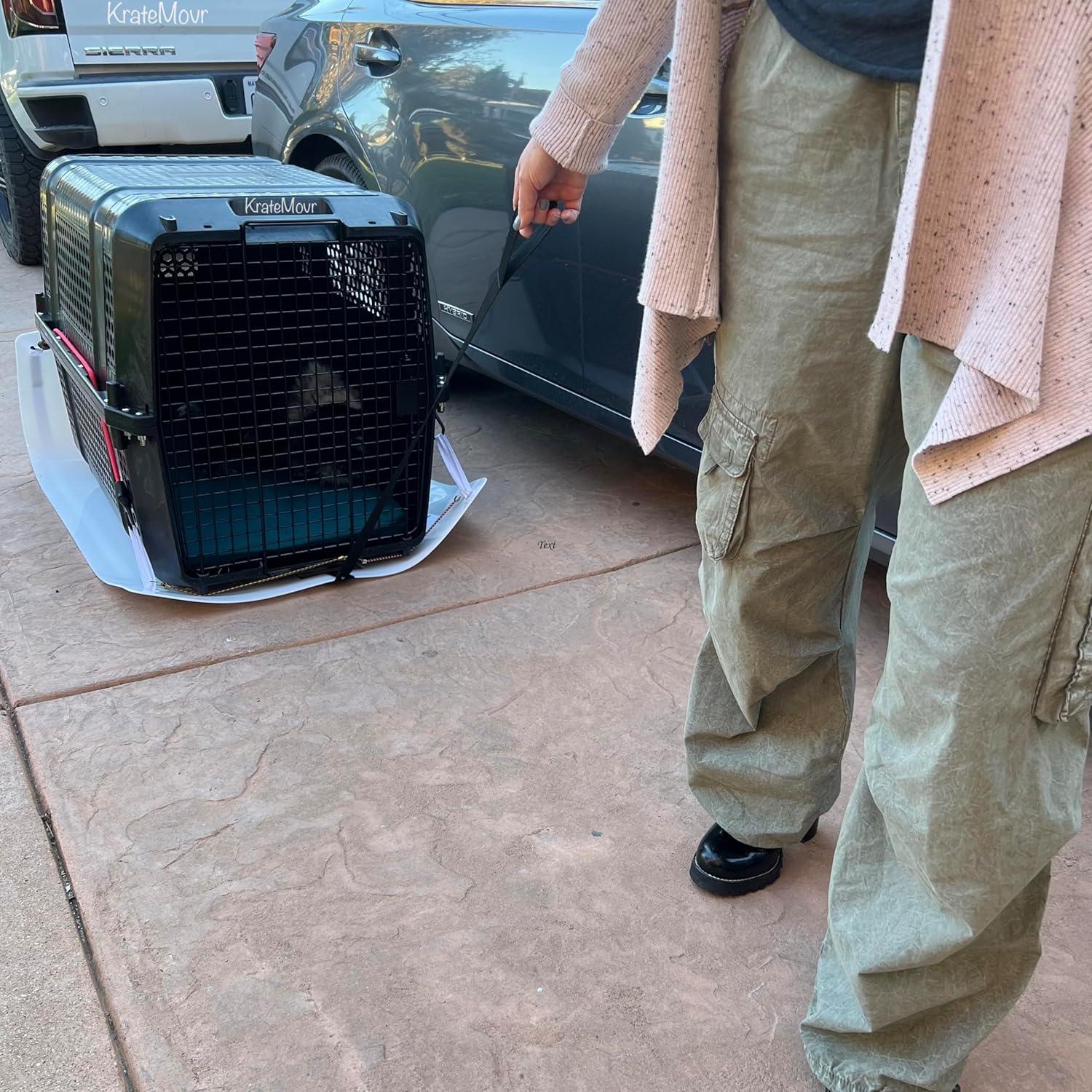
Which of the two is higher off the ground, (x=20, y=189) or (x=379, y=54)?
(x=379, y=54)

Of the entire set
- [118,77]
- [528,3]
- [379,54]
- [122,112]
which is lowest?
[122,112]

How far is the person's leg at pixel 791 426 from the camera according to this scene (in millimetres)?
1194

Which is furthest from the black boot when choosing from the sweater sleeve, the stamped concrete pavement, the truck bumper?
the truck bumper

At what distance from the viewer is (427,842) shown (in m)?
1.85

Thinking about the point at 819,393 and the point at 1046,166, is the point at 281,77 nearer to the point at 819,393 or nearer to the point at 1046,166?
the point at 819,393

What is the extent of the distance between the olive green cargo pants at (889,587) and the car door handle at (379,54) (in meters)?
2.16

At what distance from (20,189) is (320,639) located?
403cm

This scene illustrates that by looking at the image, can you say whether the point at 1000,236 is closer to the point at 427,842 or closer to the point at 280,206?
the point at 427,842

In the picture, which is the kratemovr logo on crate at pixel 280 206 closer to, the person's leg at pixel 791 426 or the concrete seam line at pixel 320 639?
the concrete seam line at pixel 320 639

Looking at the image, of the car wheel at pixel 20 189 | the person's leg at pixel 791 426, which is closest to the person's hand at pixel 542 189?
the person's leg at pixel 791 426

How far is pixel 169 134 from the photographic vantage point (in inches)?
207

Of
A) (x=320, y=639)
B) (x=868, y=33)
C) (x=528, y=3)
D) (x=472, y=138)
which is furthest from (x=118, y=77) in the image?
(x=868, y=33)

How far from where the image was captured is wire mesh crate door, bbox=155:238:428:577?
91.0 inches

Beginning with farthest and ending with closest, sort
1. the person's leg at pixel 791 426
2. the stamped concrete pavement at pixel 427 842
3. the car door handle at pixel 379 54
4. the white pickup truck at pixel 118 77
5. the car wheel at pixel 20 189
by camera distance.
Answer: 1. the car wheel at pixel 20 189
2. the white pickup truck at pixel 118 77
3. the car door handle at pixel 379 54
4. the stamped concrete pavement at pixel 427 842
5. the person's leg at pixel 791 426
